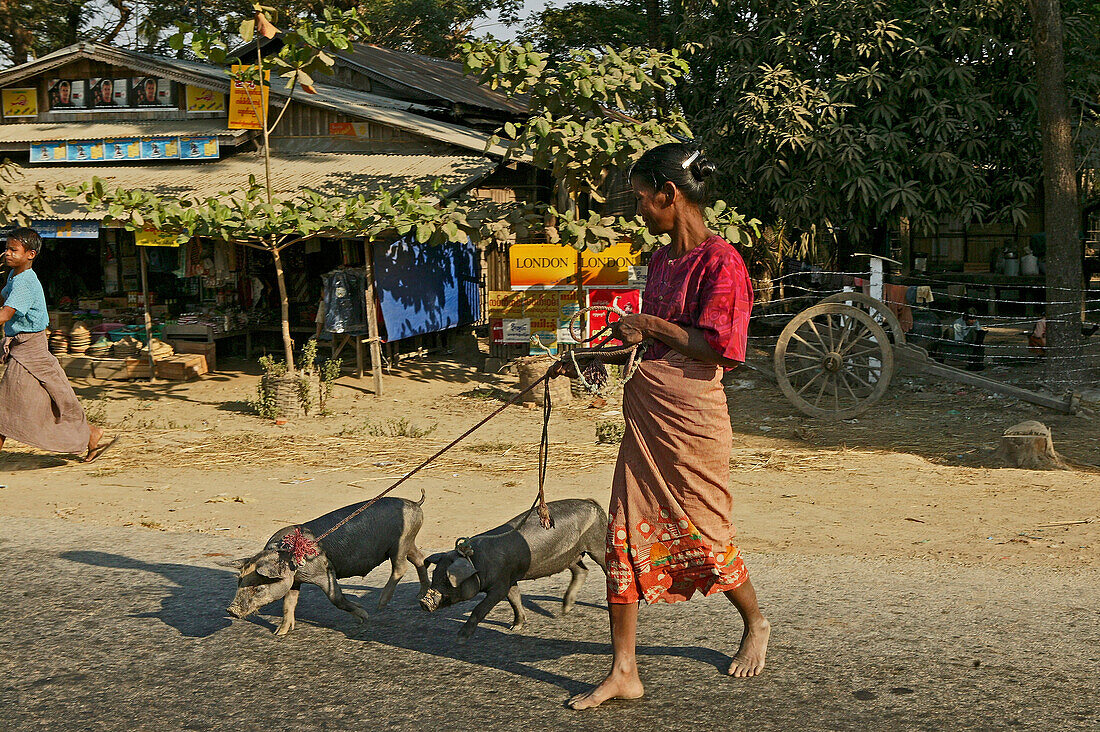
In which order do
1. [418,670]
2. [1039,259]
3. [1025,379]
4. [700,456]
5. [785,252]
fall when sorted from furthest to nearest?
[785,252] → [1039,259] → [1025,379] → [418,670] → [700,456]

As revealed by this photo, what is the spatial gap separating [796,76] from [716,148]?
5.23 feet

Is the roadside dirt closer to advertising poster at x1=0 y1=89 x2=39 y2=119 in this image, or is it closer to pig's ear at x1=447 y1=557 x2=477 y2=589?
pig's ear at x1=447 y1=557 x2=477 y2=589

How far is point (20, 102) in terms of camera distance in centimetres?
1630

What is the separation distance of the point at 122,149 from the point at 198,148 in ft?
4.18

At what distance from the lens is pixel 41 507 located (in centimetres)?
720

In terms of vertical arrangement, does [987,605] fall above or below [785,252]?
below

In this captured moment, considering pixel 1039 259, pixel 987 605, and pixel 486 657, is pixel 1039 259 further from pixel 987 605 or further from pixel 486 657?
pixel 486 657

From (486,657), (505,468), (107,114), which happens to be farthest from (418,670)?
(107,114)

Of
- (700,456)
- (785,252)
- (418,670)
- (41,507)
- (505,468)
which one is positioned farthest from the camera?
(785,252)

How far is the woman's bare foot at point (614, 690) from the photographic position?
3.75 m

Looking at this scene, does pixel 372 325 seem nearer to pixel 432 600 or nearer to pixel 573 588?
pixel 573 588

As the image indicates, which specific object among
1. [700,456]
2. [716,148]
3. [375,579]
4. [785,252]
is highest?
[716,148]

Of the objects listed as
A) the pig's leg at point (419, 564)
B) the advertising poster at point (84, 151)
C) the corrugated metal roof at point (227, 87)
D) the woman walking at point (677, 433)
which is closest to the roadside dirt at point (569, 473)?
the pig's leg at point (419, 564)

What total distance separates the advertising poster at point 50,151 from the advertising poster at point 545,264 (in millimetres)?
7542
